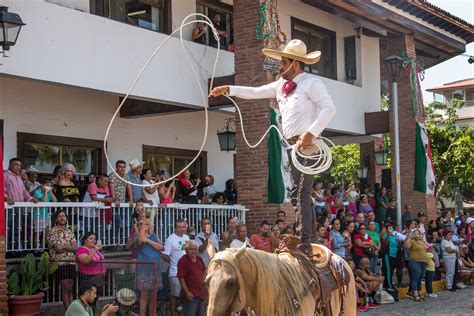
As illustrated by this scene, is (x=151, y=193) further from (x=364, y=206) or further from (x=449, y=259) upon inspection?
(x=449, y=259)

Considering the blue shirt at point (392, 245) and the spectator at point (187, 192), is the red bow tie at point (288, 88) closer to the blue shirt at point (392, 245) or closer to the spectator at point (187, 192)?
the spectator at point (187, 192)

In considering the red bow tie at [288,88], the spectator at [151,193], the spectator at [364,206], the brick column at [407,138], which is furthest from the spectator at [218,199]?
the red bow tie at [288,88]

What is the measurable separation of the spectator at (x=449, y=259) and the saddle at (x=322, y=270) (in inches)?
520

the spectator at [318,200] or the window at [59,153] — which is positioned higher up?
the window at [59,153]

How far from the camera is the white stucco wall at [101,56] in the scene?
40.6ft

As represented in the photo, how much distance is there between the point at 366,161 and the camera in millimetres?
24938

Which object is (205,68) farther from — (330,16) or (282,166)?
(330,16)

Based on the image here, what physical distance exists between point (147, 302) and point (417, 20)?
13543 mm

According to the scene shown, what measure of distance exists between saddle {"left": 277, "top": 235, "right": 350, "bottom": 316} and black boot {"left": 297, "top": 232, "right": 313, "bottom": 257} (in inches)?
2.2

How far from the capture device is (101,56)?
45.5 feet

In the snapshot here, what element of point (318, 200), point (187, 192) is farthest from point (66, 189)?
point (318, 200)

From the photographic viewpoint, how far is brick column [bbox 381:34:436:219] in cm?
2131

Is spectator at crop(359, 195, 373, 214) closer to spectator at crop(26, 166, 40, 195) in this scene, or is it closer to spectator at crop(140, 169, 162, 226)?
spectator at crop(140, 169, 162, 226)

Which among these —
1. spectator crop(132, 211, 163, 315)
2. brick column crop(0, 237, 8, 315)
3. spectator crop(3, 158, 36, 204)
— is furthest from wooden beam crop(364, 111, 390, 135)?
brick column crop(0, 237, 8, 315)
